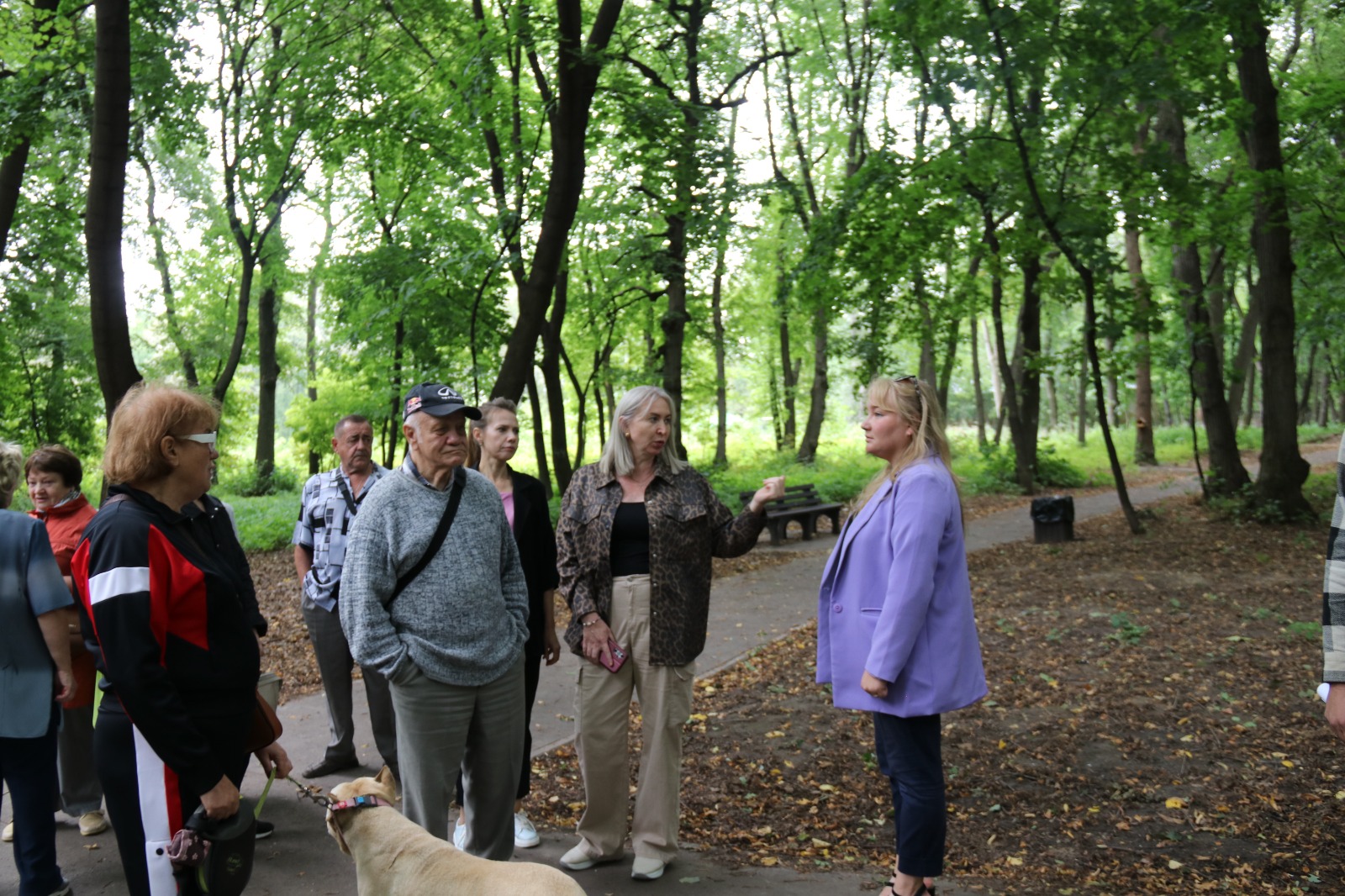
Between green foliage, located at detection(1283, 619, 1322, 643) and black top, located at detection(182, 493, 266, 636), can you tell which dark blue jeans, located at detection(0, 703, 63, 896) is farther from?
green foliage, located at detection(1283, 619, 1322, 643)

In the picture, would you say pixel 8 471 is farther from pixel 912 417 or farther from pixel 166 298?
pixel 166 298

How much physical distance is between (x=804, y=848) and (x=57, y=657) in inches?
132

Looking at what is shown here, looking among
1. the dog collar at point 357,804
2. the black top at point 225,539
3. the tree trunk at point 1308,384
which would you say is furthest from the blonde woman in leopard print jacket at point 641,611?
the tree trunk at point 1308,384

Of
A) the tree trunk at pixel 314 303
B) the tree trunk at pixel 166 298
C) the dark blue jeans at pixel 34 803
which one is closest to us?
the dark blue jeans at pixel 34 803

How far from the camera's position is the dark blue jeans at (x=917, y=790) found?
3.81m

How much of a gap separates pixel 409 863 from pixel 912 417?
2431 millimetres

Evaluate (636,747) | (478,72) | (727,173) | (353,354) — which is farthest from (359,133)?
(636,747)

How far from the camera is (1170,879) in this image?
420cm

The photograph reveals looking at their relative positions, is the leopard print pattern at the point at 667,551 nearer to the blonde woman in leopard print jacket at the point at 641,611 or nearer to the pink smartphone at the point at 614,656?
the blonde woman in leopard print jacket at the point at 641,611

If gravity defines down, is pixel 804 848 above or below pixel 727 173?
below

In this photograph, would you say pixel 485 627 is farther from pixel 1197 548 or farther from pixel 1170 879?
pixel 1197 548

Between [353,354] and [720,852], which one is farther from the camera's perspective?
[353,354]

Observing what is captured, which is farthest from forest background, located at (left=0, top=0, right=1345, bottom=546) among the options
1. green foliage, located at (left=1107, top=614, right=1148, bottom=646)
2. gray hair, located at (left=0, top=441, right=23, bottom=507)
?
green foliage, located at (left=1107, top=614, right=1148, bottom=646)

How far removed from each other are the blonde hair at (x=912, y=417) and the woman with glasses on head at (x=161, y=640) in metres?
2.37
